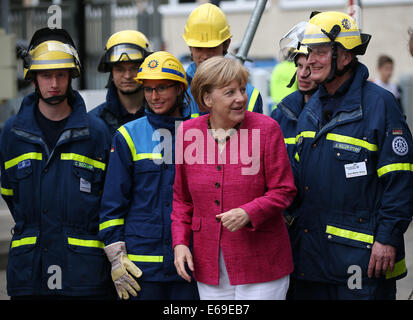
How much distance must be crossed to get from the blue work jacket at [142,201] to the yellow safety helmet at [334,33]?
1.01m

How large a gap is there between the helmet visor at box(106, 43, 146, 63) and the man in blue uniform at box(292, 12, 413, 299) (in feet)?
4.83

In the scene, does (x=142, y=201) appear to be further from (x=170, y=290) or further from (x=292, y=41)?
(x=292, y=41)

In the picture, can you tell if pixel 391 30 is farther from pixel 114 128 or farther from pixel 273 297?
pixel 273 297

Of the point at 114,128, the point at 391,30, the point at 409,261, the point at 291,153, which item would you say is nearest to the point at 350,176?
the point at 291,153

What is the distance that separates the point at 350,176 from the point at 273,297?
81cm

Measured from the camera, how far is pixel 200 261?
3432 mm

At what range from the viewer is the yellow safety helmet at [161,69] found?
12.9ft

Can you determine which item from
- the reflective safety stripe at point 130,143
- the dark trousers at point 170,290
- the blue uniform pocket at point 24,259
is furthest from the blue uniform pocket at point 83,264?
the reflective safety stripe at point 130,143

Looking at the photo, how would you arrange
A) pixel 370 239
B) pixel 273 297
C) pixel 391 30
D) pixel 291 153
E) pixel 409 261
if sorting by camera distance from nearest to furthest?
pixel 273 297 < pixel 370 239 < pixel 291 153 < pixel 409 261 < pixel 391 30

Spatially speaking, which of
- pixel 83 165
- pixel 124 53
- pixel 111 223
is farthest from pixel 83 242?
pixel 124 53

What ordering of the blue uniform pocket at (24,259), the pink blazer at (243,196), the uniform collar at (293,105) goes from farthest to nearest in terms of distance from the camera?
the uniform collar at (293,105) → the blue uniform pocket at (24,259) → the pink blazer at (243,196)

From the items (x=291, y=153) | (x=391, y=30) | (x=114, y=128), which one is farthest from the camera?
(x=391, y=30)

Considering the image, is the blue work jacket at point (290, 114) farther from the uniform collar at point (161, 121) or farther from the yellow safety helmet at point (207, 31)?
the uniform collar at point (161, 121)

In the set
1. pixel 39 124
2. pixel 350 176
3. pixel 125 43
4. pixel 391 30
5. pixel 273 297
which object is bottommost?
pixel 273 297
